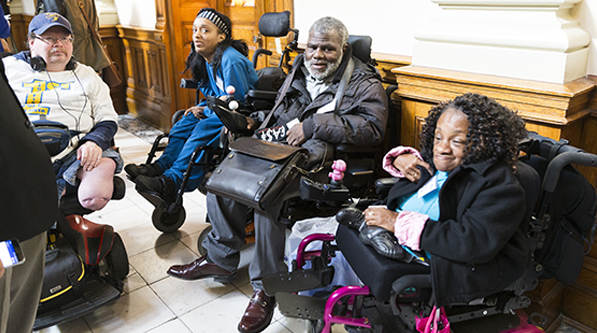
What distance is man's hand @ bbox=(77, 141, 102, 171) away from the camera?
219 cm

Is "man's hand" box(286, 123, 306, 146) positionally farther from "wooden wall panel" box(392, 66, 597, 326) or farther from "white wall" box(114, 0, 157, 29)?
"white wall" box(114, 0, 157, 29)

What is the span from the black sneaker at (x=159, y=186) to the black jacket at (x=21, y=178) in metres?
1.41

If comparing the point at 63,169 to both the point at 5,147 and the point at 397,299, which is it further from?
the point at 397,299

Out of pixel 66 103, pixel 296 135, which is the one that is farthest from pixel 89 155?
pixel 296 135

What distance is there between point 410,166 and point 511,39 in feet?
2.35

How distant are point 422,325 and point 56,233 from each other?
1573mm

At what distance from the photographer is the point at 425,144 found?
1.69m

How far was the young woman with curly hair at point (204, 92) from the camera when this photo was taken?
9.12ft

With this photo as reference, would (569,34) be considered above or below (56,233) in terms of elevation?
above

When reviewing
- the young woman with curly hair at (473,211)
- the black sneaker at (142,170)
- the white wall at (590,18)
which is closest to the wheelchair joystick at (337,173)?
the young woman with curly hair at (473,211)

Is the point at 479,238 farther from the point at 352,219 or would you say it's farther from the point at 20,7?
the point at 20,7

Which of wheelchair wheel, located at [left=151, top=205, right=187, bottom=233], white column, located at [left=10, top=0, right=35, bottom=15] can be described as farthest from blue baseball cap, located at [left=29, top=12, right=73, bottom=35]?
white column, located at [left=10, top=0, right=35, bottom=15]

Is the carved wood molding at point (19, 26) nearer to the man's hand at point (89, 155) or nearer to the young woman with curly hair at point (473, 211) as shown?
the man's hand at point (89, 155)

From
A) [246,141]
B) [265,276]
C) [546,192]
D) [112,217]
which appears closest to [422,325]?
[546,192]
